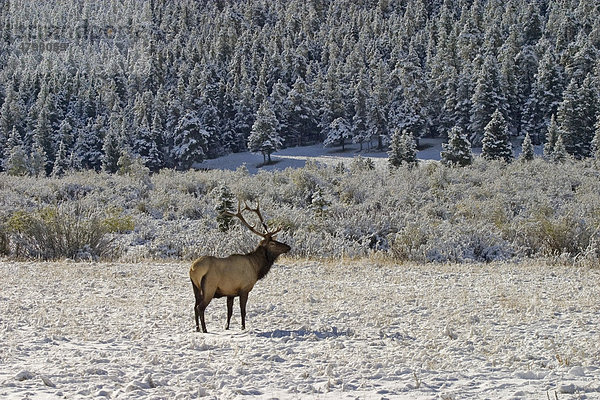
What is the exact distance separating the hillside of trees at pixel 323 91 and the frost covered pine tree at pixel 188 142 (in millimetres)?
203

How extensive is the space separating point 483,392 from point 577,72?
265 ft

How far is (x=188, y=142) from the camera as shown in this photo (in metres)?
76.5

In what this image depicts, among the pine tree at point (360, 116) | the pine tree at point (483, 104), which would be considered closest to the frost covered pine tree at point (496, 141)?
the pine tree at point (483, 104)

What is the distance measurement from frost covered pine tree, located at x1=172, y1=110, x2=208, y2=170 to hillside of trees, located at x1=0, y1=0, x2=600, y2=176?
0.67ft

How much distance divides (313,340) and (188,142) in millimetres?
72255

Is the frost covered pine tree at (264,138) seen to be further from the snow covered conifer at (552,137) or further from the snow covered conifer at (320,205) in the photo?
the snow covered conifer at (320,205)

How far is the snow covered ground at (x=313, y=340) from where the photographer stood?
4.63m

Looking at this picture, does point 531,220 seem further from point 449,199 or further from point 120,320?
point 120,320

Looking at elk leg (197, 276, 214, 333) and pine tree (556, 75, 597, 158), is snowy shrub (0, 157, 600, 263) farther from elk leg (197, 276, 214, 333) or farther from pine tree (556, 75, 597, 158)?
pine tree (556, 75, 597, 158)

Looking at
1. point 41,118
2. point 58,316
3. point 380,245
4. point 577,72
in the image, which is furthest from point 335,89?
point 58,316

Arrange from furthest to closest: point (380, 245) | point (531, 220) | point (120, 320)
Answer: point (380, 245) < point (531, 220) < point (120, 320)

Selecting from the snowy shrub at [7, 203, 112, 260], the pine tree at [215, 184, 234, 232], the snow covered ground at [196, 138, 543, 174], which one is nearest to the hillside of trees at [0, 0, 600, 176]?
the snow covered ground at [196, 138, 543, 174]

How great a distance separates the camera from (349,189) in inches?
917

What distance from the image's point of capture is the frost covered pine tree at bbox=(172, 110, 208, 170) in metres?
76.1
